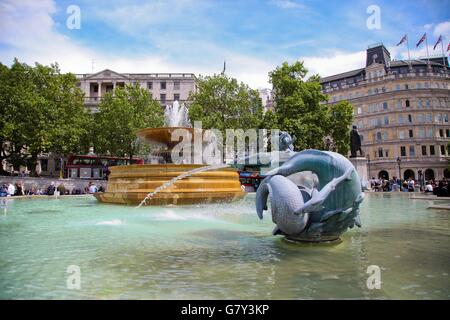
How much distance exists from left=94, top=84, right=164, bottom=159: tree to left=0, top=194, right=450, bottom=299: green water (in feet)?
115

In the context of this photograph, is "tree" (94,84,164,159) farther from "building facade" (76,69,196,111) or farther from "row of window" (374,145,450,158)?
"row of window" (374,145,450,158)

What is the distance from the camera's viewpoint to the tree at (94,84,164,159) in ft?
133

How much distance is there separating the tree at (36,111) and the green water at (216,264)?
30.9m

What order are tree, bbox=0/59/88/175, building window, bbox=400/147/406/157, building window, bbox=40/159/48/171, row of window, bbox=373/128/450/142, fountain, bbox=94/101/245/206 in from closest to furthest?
1. fountain, bbox=94/101/245/206
2. tree, bbox=0/59/88/175
3. row of window, bbox=373/128/450/142
4. building window, bbox=400/147/406/157
5. building window, bbox=40/159/48/171

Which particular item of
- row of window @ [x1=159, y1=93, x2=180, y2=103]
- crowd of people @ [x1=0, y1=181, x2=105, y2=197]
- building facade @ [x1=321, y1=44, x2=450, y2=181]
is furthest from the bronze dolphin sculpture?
row of window @ [x1=159, y1=93, x2=180, y2=103]

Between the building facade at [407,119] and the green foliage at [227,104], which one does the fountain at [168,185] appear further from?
the building facade at [407,119]

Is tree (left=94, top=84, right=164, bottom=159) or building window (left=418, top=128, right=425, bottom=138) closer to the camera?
tree (left=94, top=84, right=164, bottom=159)

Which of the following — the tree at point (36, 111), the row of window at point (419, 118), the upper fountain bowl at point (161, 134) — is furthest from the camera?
the row of window at point (419, 118)

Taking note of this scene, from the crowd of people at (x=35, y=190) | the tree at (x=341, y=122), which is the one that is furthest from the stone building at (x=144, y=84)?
the crowd of people at (x=35, y=190)

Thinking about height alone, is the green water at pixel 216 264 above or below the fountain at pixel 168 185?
below

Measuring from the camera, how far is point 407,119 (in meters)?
58.8

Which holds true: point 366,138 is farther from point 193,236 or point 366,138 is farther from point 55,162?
point 193,236

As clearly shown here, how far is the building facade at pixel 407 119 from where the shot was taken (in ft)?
189

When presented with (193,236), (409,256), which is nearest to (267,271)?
(409,256)
